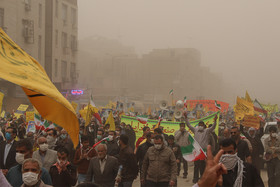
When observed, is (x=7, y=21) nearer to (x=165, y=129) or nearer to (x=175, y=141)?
(x=165, y=129)

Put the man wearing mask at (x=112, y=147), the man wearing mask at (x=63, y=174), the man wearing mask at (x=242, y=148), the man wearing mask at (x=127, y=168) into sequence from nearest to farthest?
the man wearing mask at (x=63, y=174)
the man wearing mask at (x=127, y=168)
the man wearing mask at (x=242, y=148)
the man wearing mask at (x=112, y=147)

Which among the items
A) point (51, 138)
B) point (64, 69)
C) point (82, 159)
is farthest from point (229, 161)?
point (64, 69)

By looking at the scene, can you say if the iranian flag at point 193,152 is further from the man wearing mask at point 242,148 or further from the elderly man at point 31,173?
the elderly man at point 31,173

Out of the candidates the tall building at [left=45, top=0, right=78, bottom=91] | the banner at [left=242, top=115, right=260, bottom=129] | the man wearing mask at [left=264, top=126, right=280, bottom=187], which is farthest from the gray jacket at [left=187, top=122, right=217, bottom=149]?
the tall building at [left=45, top=0, right=78, bottom=91]

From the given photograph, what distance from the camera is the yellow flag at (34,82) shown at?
9.50 ft

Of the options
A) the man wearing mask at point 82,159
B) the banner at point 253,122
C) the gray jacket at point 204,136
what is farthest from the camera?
the banner at point 253,122

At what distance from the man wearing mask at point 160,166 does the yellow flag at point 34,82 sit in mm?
3543

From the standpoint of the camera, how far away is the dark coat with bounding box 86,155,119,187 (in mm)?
6898

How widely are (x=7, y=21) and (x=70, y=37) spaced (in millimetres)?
13626

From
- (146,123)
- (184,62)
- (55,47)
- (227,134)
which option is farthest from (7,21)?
(184,62)

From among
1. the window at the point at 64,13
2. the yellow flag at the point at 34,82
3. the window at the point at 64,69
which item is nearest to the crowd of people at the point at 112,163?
the yellow flag at the point at 34,82

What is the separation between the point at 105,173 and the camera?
6906 millimetres

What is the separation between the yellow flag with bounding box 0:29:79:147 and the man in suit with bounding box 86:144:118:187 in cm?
319

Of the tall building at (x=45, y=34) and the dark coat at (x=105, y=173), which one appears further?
the tall building at (x=45, y=34)
